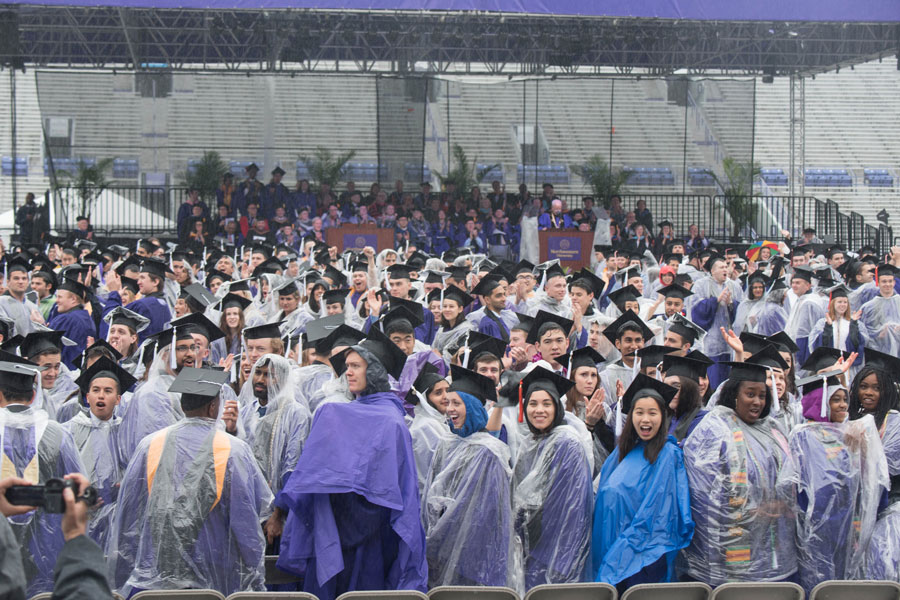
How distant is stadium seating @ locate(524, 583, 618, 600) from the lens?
4652 mm

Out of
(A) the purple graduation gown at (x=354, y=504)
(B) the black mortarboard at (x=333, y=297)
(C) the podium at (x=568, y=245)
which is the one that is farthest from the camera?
(C) the podium at (x=568, y=245)

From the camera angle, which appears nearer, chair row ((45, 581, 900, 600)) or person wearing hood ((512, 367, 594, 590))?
chair row ((45, 581, 900, 600))

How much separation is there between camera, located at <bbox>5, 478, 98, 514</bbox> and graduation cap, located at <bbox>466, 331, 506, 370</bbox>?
13.2 feet

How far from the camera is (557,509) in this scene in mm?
5641

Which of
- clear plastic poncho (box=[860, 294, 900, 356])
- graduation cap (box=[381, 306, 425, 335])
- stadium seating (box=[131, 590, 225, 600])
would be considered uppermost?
graduation cap (box=[381, 306, 425, 335])

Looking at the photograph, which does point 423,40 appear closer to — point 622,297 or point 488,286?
point 622,297

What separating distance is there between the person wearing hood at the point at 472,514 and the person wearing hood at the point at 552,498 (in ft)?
0.36

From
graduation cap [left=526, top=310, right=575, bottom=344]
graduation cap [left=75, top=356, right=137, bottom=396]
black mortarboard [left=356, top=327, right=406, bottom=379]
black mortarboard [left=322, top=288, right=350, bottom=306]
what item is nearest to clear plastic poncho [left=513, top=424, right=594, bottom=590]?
black mortarboard [left=356, top=327, right=406, bottom=379]

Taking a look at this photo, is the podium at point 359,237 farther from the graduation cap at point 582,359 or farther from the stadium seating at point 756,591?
the stadium seating at point 756,591

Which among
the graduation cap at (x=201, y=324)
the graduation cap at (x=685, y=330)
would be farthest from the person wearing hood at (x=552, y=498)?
the graduation cap at (x=201, y=324)

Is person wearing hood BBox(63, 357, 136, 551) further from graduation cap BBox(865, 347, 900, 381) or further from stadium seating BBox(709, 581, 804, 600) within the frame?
graduation cap BBox(865, 347, 900, 381)

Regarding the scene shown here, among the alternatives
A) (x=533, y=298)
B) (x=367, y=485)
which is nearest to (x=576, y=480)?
(x=367, y=485)

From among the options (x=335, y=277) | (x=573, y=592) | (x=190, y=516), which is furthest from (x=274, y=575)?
(x=335, y=277)

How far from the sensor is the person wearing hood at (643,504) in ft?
17.6
